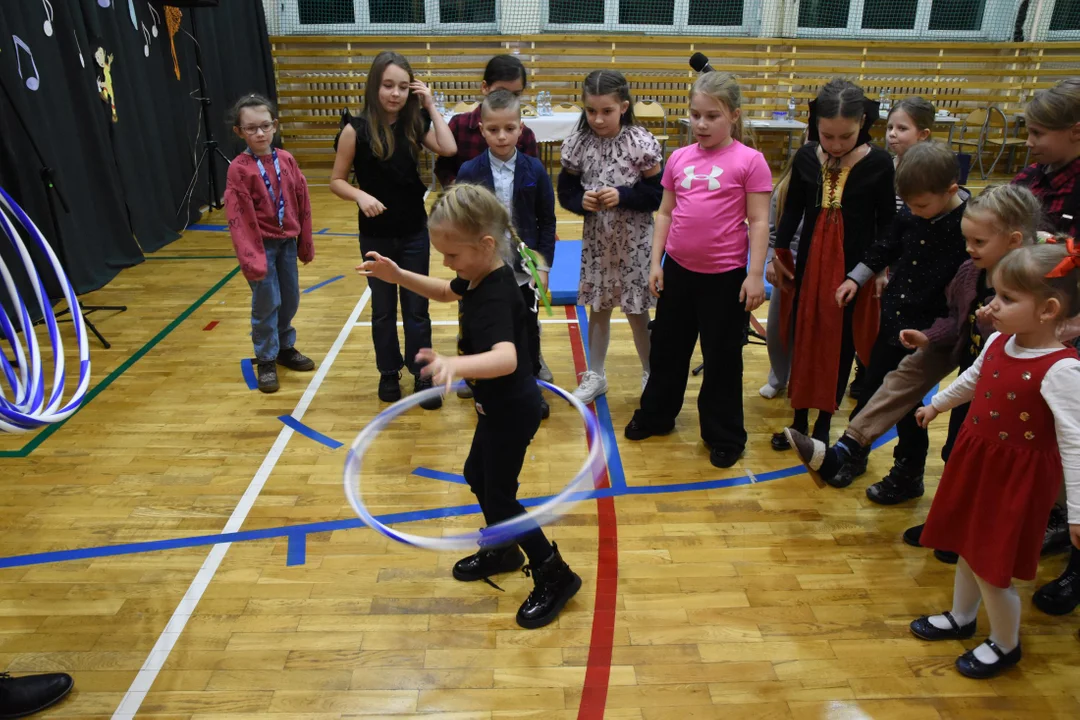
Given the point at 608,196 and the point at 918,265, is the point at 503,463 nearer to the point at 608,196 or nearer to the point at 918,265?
the point at 608,196

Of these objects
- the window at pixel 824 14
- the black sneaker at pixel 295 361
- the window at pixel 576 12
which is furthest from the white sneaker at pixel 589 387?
the window at pixel 824 14

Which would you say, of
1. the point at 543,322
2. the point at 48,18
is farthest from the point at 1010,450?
the point at 48,18

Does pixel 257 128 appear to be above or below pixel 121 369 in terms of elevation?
above

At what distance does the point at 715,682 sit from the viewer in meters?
2.22

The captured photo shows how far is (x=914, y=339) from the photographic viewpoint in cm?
264

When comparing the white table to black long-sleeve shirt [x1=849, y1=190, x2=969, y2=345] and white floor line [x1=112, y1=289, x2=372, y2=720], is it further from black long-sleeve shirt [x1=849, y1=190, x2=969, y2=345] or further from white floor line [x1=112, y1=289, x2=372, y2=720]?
white floor line [x1=112, y1=289, x2=372, y2=720]

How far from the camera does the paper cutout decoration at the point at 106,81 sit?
658cm

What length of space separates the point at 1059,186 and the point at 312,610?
9.75ft

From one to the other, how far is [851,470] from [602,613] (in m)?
1.50

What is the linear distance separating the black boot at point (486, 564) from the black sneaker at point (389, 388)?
1.59 meters

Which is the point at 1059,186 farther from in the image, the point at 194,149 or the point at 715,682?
the point at 194,149

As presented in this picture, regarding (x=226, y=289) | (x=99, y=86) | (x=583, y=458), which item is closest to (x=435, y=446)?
(x=583, y=458)

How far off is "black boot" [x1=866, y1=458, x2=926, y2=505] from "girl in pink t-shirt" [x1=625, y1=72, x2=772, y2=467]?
0.63m

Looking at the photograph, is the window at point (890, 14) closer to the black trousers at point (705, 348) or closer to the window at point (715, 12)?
the window at point (715, 12)
